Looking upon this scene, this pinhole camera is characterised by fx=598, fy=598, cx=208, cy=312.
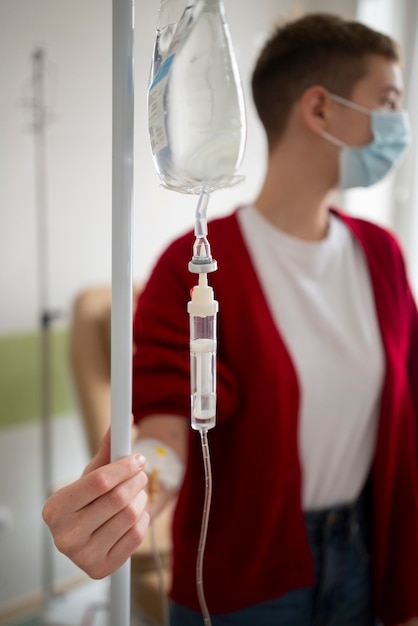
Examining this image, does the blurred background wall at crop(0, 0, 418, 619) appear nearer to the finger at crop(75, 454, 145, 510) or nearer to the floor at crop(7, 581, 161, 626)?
the floor at crop(7, 581, 161, 626)

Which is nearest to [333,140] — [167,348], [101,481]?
[167,348]

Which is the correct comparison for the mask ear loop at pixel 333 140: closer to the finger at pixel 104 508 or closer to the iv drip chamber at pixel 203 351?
the iv drip chamber at pixel 203 351

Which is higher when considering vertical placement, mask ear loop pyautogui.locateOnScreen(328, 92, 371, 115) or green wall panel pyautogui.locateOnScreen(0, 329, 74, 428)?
mask ear loop pyautogui.locateOnScreen(328, 92, 371, 115)

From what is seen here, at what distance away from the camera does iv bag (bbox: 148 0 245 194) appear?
408 mm

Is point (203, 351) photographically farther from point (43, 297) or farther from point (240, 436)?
point (43, 297)

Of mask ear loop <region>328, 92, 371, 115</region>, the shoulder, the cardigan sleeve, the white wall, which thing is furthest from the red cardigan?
the white wall

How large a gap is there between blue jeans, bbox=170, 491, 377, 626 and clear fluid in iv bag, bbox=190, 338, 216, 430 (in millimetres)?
478

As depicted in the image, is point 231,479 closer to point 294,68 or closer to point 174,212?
point 294,68

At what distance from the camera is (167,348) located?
0.84 metres

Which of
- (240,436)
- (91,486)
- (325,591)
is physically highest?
(91,486)

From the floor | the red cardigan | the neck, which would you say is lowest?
the floor

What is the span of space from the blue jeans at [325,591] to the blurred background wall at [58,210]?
3.49ft

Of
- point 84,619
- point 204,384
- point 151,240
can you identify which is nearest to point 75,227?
point 151,240

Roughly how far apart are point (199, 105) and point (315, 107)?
64 cm
